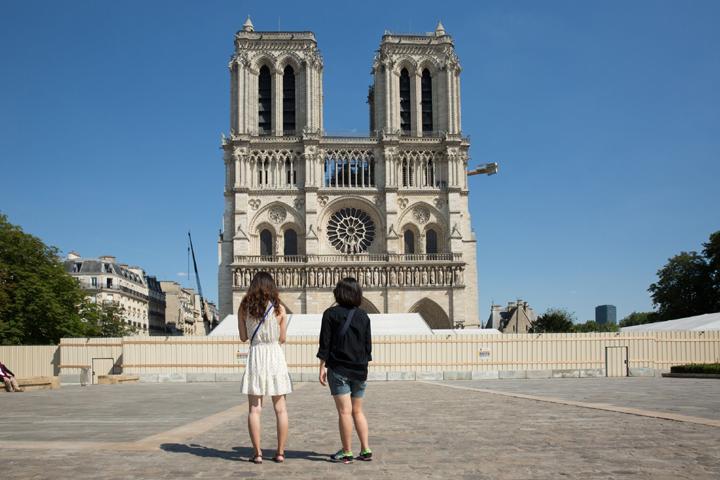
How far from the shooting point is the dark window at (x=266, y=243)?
5878 cm

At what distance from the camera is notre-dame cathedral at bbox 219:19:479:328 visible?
5644cm

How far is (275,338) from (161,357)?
942 inches

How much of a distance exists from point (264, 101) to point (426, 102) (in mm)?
12592

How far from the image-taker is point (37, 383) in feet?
78.4

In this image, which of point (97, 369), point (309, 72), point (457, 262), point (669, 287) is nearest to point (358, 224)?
point (457, 262)

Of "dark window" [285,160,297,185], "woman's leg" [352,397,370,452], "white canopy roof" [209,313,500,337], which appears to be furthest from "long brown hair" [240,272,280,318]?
"dark window" [285,160,297,185]

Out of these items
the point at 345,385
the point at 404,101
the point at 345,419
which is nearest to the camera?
the point at 345,419

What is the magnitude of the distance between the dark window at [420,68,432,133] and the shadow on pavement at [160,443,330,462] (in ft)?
179

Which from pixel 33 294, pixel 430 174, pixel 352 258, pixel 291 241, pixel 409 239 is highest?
pixel 430 174

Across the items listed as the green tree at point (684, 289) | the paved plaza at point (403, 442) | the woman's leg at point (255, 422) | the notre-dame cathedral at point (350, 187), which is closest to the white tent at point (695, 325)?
the green tree at point (684, 289)

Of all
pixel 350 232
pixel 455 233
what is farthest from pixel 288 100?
pixel 455 233

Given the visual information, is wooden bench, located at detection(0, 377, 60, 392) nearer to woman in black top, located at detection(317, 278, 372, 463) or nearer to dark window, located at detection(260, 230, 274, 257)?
woman in black top, located at detection(317, 278, 372, 463)

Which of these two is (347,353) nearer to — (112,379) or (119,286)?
(112,379)

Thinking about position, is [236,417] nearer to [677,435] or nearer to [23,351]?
[677,435]
